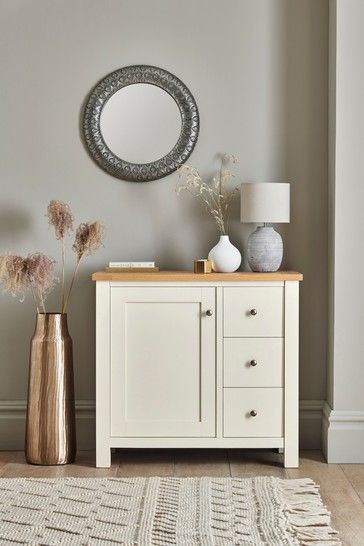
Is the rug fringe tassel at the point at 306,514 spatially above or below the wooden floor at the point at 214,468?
above

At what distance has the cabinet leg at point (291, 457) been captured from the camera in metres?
4.01

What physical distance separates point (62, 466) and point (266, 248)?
1284 mm

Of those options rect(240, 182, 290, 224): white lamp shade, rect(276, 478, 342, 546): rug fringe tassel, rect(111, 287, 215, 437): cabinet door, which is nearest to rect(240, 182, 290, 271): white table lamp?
rect(240, 182, 290, 224): white lamp shade

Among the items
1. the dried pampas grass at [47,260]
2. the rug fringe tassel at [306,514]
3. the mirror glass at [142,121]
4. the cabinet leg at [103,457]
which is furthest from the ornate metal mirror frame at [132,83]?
the rug fringe tassel at [306,514]

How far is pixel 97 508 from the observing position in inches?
132

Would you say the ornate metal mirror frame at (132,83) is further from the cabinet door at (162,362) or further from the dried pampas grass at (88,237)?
the cabinet door at (162,362)

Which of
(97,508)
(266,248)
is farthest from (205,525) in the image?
(266,248)

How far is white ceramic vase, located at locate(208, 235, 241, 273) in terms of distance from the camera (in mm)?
4090

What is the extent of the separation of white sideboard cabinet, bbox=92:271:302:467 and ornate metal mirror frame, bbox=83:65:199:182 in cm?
60

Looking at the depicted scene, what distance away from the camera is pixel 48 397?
4.05 m

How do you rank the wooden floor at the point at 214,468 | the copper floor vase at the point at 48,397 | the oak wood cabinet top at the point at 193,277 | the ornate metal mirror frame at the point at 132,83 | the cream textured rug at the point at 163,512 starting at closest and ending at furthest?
the cream textured rug at the point at 163,512
the wooden floor at the point at 214,468
the oak wood cabinet top at the point at 193,277
the copper floor vase at the point at 48,397
the ornate metal mirror frame at the point at 132,83

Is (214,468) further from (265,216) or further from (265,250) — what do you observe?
(265,216)

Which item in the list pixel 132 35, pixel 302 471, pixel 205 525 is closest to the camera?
pixel 205 525

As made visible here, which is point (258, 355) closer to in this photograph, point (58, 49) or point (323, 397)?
point (323, 397)
